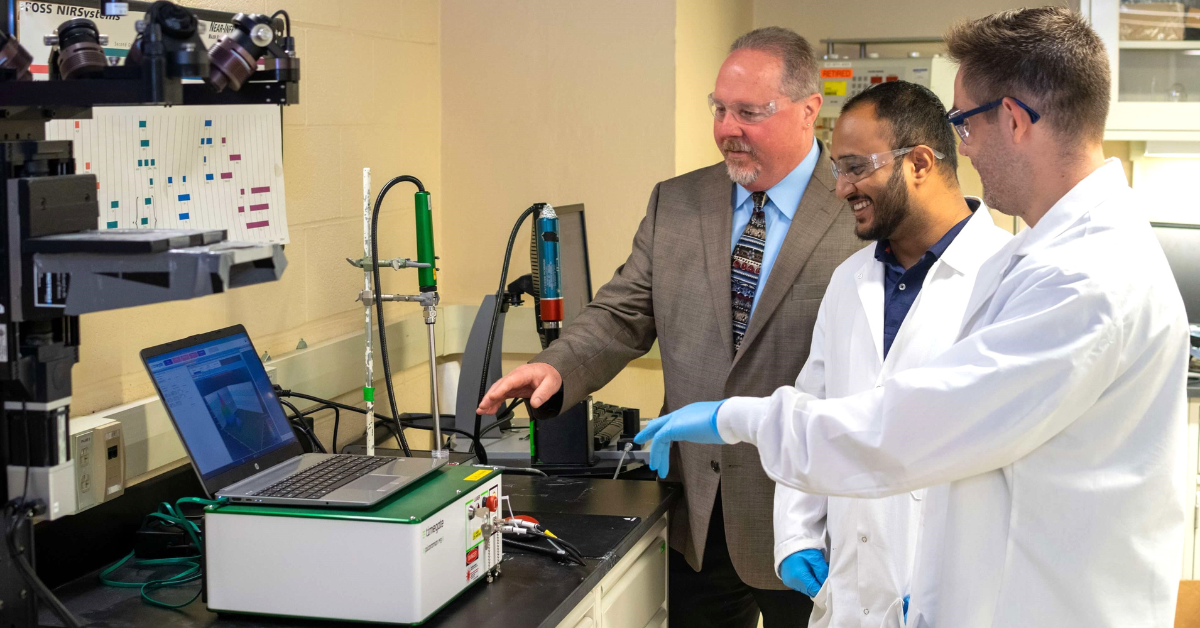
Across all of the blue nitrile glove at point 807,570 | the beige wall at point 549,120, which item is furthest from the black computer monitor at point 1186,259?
the blue nitrile glove at point 807,570

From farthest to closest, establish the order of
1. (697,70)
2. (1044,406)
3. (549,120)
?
(697,70) < (549,120) < (1044,406)

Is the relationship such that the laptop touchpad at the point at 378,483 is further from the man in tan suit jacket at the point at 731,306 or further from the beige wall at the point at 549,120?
the beige wall at the point at 549,120

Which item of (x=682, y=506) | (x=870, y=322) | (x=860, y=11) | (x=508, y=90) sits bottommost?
(x=682, y=506)

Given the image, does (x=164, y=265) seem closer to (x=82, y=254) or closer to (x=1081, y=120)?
(x=82, y=254)

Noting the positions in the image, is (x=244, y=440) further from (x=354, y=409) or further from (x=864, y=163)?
(x=864, y=163)

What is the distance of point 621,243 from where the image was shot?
2.74 m

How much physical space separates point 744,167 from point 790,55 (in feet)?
0.80

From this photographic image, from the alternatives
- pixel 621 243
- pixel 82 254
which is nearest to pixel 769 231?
pixel 621 243

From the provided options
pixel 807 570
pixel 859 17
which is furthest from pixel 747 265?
pixel 859 17

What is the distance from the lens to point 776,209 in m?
2.00

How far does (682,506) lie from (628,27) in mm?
1293

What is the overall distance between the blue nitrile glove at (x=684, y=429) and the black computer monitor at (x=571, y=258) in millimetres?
761

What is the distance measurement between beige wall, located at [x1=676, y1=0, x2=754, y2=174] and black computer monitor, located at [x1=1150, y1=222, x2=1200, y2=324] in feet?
4.76

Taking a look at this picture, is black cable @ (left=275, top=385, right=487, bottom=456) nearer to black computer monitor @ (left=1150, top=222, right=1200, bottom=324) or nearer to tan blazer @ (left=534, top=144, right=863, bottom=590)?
tan blazer @ (left=534, top=144, right=863, bottom=590)
